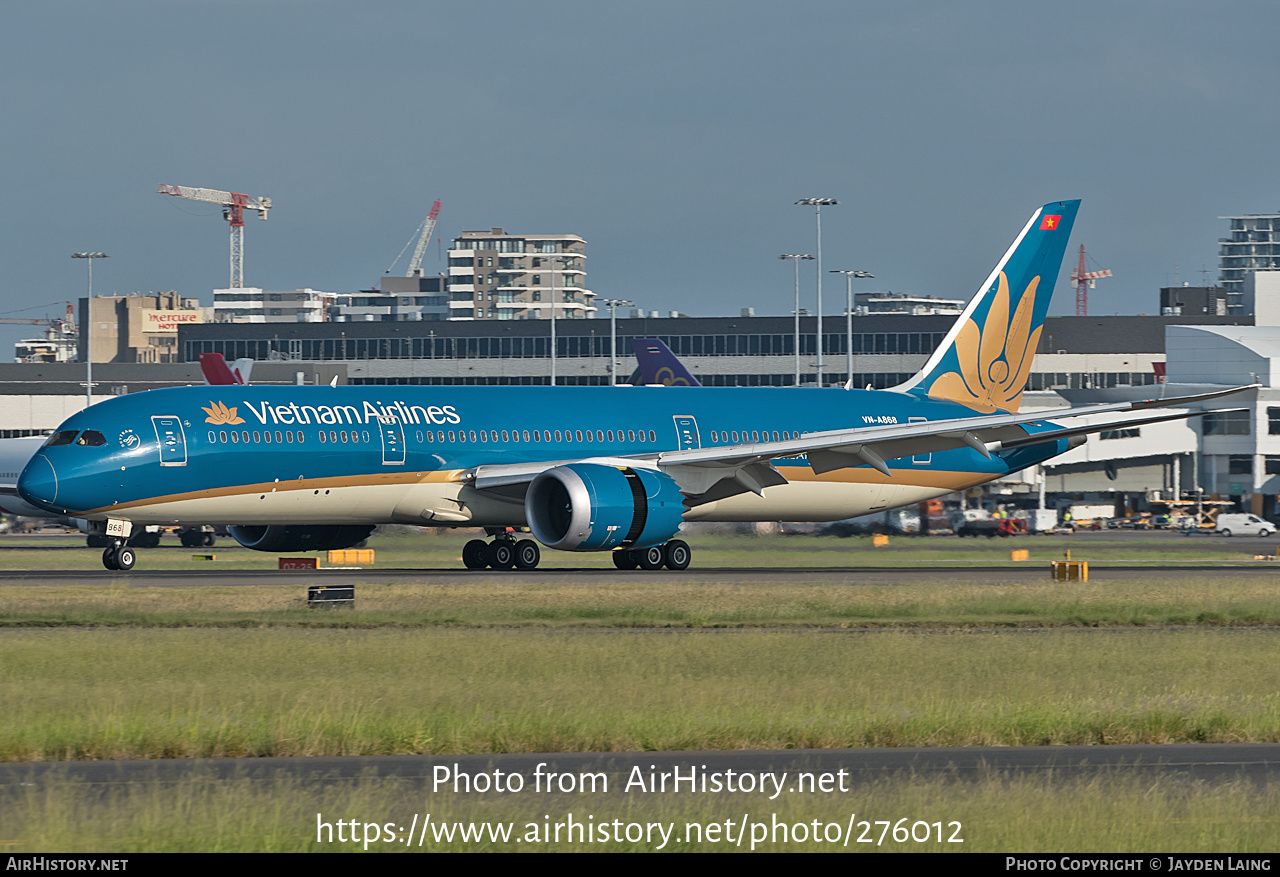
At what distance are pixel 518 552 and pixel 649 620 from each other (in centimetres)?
1485

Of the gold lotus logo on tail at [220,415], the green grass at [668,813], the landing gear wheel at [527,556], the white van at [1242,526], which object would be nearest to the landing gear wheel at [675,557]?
the landing gear wheel at [527,556]

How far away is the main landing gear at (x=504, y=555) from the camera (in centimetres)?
4641

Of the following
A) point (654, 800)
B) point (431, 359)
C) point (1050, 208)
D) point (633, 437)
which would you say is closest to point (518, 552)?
point (633, 437)

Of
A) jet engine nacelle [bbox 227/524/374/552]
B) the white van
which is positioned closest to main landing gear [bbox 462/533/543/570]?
jet engine nacelle [bbox 227/524/374/552]

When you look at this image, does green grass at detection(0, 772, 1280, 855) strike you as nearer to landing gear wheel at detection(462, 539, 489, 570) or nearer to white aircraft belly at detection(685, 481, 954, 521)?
landing gear wheel at detection(462, 539, 489, 570)

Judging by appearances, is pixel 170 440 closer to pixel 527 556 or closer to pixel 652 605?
pixel 527 556

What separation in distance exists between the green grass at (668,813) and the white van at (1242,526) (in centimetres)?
8614

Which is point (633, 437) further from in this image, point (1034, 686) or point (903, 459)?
point (1034, 686)

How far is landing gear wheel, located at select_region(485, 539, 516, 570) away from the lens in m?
46.5

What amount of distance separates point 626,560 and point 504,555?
3.30 m

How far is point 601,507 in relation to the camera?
137 feet

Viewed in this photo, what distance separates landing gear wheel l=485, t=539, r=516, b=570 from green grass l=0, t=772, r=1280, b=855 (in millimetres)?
30524

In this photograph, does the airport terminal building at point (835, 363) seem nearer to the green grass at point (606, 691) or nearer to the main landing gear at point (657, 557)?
the main landing gear at point (657, 557)

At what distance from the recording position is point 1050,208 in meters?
54.8
